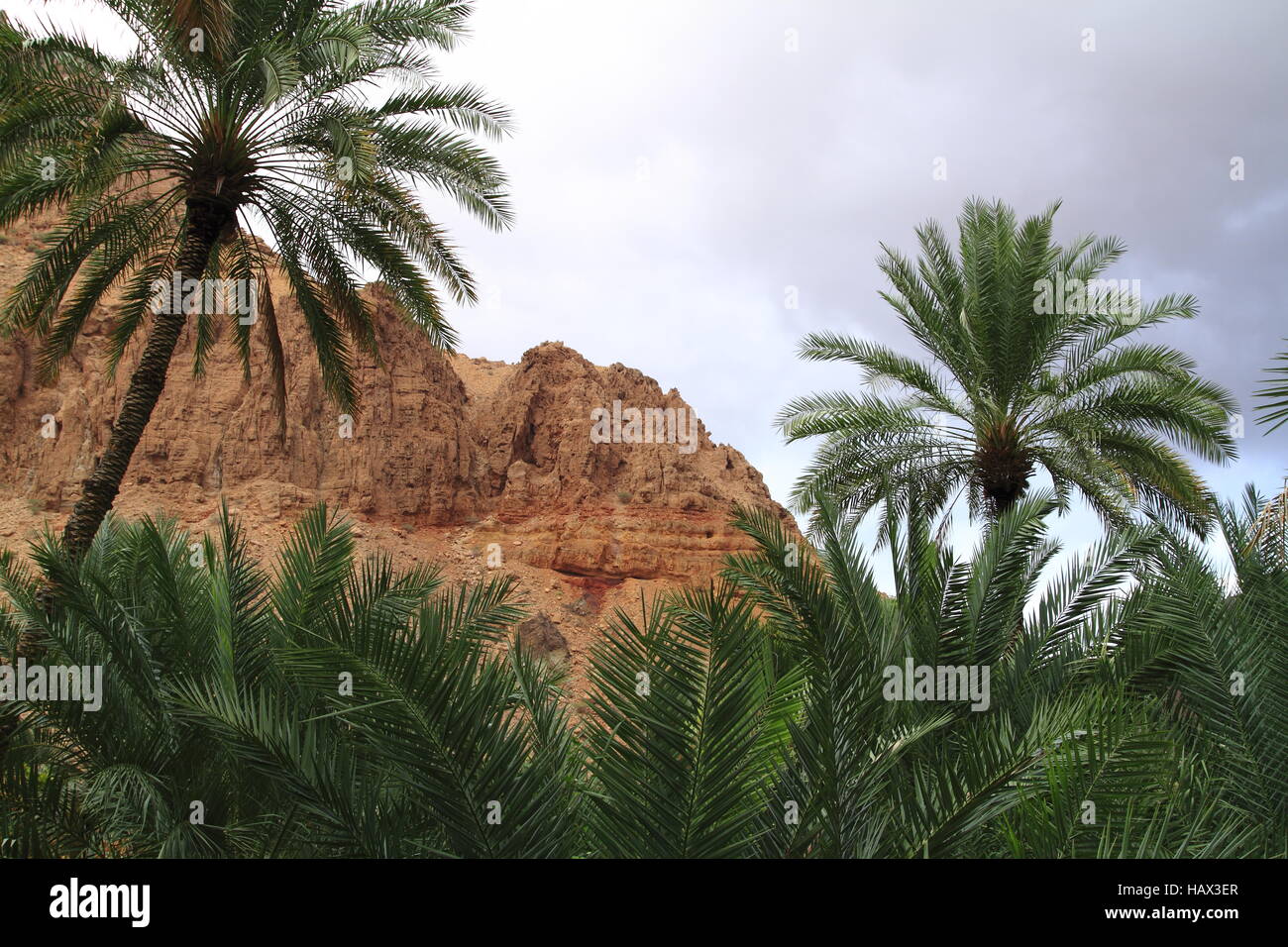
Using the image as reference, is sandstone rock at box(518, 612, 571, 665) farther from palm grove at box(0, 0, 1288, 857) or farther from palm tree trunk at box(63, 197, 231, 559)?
palm tree trunk at box(63, 197, 231, 559)

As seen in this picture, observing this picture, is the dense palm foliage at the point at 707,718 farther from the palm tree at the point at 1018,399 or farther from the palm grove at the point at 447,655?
the palm tree at the point at 1018,399

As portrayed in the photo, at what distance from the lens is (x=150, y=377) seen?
8914 millimetres

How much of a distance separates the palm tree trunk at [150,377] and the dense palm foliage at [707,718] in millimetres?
2730

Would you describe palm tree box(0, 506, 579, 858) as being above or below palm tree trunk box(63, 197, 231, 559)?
below

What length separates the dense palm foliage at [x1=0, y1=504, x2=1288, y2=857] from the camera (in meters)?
3.02

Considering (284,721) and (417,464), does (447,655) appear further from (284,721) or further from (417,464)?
(417,464)

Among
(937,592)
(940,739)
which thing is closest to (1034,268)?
(937,592)

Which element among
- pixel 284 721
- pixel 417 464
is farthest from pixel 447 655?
pixel 417 464

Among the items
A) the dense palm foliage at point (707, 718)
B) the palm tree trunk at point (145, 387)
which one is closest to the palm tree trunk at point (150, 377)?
the palm tree trunk at point (145, 387)

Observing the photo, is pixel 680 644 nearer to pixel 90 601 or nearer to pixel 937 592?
pixel 937 592

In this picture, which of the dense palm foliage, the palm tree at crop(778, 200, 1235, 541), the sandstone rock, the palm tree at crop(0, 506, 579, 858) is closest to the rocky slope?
the sandstone rock

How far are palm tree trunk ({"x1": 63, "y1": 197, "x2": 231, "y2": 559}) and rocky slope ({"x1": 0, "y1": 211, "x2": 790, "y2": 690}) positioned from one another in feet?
60.3

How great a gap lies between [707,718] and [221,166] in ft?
27.1
